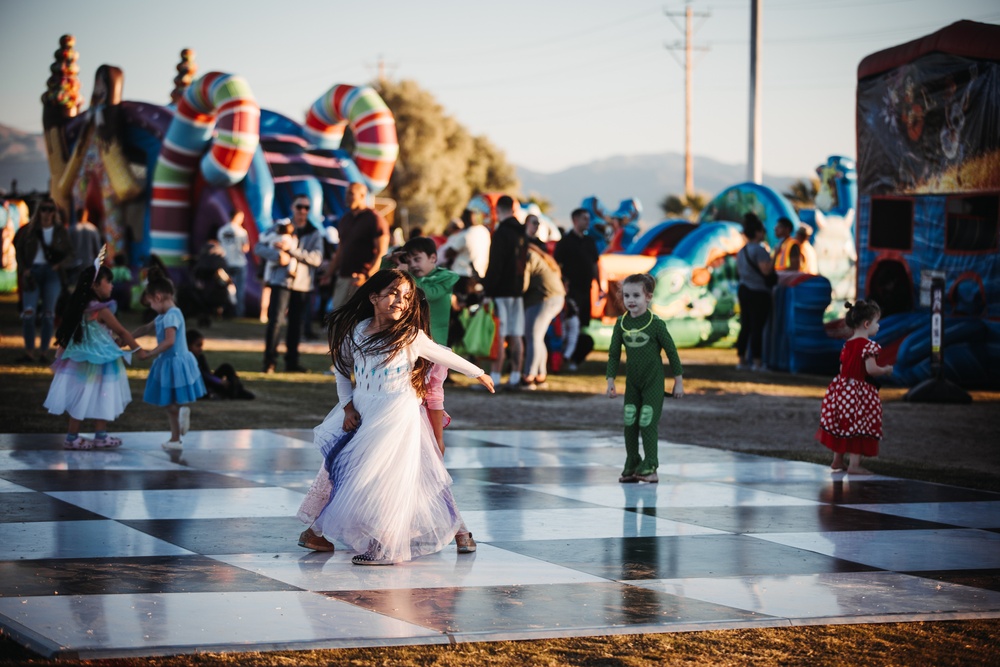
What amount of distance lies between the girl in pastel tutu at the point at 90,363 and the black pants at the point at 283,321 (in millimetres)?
5273

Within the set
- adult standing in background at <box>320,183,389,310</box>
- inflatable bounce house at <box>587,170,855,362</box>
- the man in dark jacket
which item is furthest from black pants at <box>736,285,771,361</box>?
adult standing in background at <box>320,183,389,310</box>

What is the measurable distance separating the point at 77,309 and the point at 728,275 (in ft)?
41.1

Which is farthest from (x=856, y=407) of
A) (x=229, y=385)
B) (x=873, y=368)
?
(x=229, y=385)

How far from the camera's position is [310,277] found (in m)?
14.4

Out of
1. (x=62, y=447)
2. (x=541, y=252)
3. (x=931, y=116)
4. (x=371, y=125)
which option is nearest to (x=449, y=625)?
(x=62, y=447)

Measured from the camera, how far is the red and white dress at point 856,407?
27.6 feet

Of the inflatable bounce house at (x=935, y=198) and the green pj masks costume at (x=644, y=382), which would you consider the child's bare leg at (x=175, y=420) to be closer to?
the green pj masks costume at (x=644, y=382)

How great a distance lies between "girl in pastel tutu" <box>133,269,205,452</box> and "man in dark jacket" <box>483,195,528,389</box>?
4.78 meters

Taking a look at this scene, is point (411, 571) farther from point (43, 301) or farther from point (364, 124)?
point (364, 124)

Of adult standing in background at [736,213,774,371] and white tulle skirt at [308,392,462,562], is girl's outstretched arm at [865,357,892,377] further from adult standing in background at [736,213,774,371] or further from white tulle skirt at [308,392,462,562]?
adult standing in background at [736,213,774,371]

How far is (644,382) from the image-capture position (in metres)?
8.02

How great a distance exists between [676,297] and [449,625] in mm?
14635

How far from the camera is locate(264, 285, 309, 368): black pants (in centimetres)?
1430

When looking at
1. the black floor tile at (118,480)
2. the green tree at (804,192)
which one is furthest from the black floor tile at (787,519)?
the green tree at (804,192)
